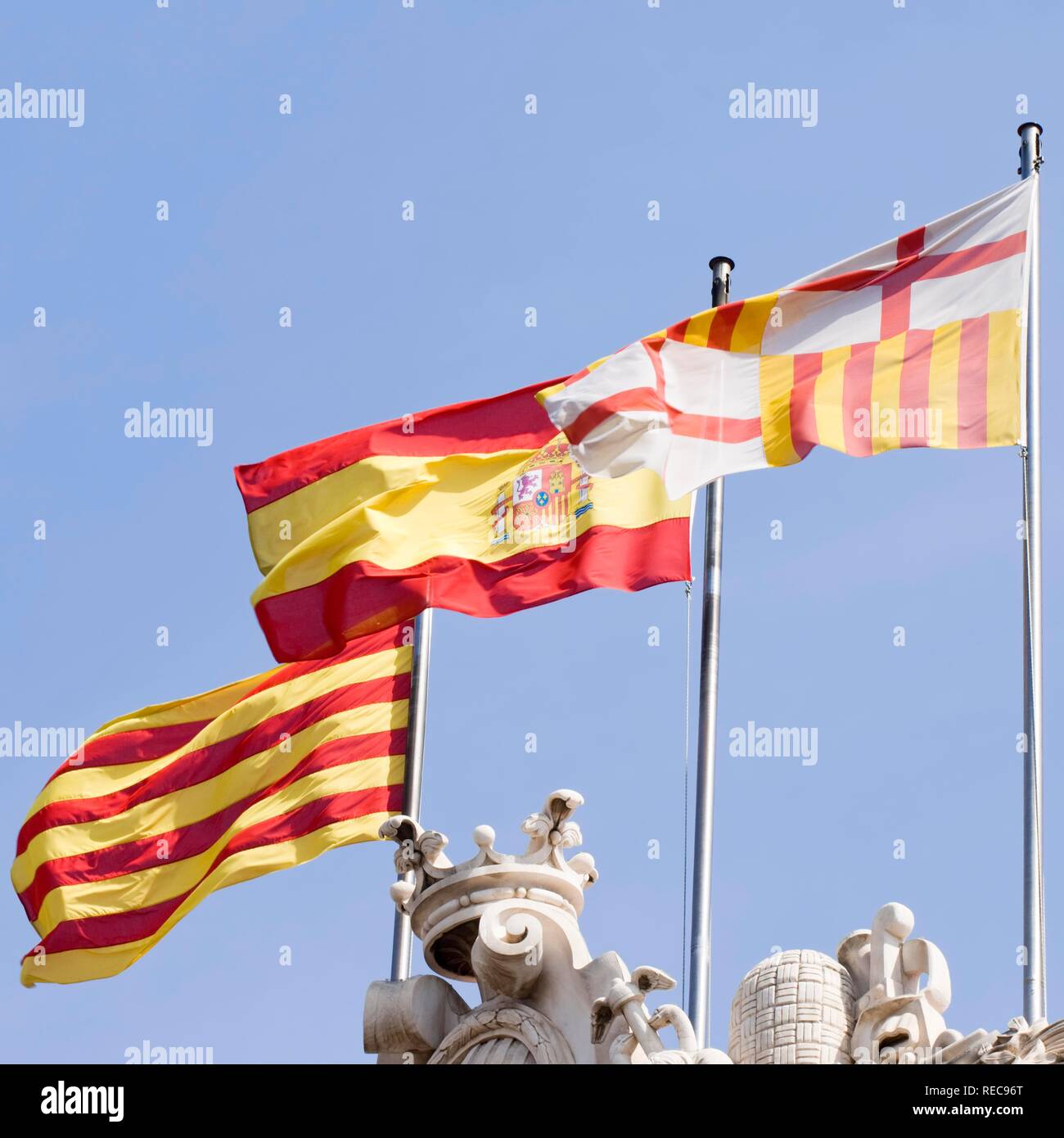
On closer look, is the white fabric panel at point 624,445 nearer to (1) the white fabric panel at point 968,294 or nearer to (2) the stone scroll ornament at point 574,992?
(1) the white fabric panel at point 968,294

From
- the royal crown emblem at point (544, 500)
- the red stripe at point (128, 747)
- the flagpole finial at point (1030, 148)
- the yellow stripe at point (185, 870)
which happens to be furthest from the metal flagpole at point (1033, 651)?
the red stripe at point (128, 747)

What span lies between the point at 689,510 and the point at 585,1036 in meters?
6.98

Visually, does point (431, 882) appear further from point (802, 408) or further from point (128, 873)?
point (128, 873)

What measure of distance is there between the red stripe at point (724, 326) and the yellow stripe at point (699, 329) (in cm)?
4

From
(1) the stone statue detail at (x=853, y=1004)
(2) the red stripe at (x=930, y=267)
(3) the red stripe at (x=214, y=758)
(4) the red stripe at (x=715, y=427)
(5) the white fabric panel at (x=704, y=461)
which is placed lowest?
(1) the stone statue detail at (x=853, y=1004)

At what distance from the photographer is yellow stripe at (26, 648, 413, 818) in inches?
1192

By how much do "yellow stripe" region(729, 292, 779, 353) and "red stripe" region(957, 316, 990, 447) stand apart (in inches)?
79.3

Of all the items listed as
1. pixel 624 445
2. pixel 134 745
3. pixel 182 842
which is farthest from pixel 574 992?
pixel 134 745

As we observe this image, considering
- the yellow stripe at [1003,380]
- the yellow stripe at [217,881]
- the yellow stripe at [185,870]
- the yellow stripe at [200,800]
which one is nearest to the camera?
the yellow stripe at [1003,380]

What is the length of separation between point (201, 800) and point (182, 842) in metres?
0.53

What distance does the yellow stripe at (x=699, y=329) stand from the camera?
2697cm

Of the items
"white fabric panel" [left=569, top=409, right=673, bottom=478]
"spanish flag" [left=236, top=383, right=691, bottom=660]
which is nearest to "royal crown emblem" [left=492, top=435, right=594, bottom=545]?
"spanish flag" [left=236, top=383, right=691, bottom=660]

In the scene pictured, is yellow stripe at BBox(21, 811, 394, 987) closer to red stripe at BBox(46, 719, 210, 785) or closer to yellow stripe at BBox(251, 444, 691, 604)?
red stripe at BBox(46, 719, 210, 785)

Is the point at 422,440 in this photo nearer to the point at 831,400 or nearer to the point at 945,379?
the point at 831,400
